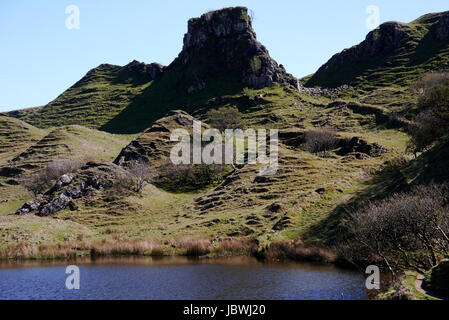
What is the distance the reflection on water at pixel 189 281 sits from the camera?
117ft

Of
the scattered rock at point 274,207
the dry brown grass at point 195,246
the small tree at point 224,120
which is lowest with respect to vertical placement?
the dry brown grass at point 195,246

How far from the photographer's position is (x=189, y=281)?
4181cm

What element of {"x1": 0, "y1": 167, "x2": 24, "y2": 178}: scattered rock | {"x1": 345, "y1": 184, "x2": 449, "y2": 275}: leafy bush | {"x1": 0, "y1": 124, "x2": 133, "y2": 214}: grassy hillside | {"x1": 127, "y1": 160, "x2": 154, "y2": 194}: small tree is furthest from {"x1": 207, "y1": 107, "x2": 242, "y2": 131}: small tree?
A: {"x1": 345, "y1": 184, "x2": 449, "y2": 275}: leafy bush

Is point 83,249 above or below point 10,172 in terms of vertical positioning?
below

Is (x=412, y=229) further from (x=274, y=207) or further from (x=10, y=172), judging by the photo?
(x=10, y=172)

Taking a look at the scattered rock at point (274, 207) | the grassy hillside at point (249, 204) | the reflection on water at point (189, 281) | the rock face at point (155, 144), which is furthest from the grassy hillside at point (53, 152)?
the scattered rock at point (274, 207)

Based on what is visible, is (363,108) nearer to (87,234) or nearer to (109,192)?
(109,192)

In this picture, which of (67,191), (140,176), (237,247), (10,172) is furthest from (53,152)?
(237,247)

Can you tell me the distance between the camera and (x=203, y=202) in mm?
94375

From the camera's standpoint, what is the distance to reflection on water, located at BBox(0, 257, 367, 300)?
35656mm

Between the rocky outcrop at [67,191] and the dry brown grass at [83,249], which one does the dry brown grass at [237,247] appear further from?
the rocky outcrop at [67,191]

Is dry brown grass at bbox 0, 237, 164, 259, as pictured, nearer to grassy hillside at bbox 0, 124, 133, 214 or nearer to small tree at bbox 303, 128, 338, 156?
grassy hillside at bbox 0, 124, 133, 214

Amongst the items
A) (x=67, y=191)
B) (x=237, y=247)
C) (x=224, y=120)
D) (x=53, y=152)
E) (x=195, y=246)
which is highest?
(x=224, y=120)

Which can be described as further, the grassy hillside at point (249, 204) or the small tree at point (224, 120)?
the small tree at point (224, 120)
